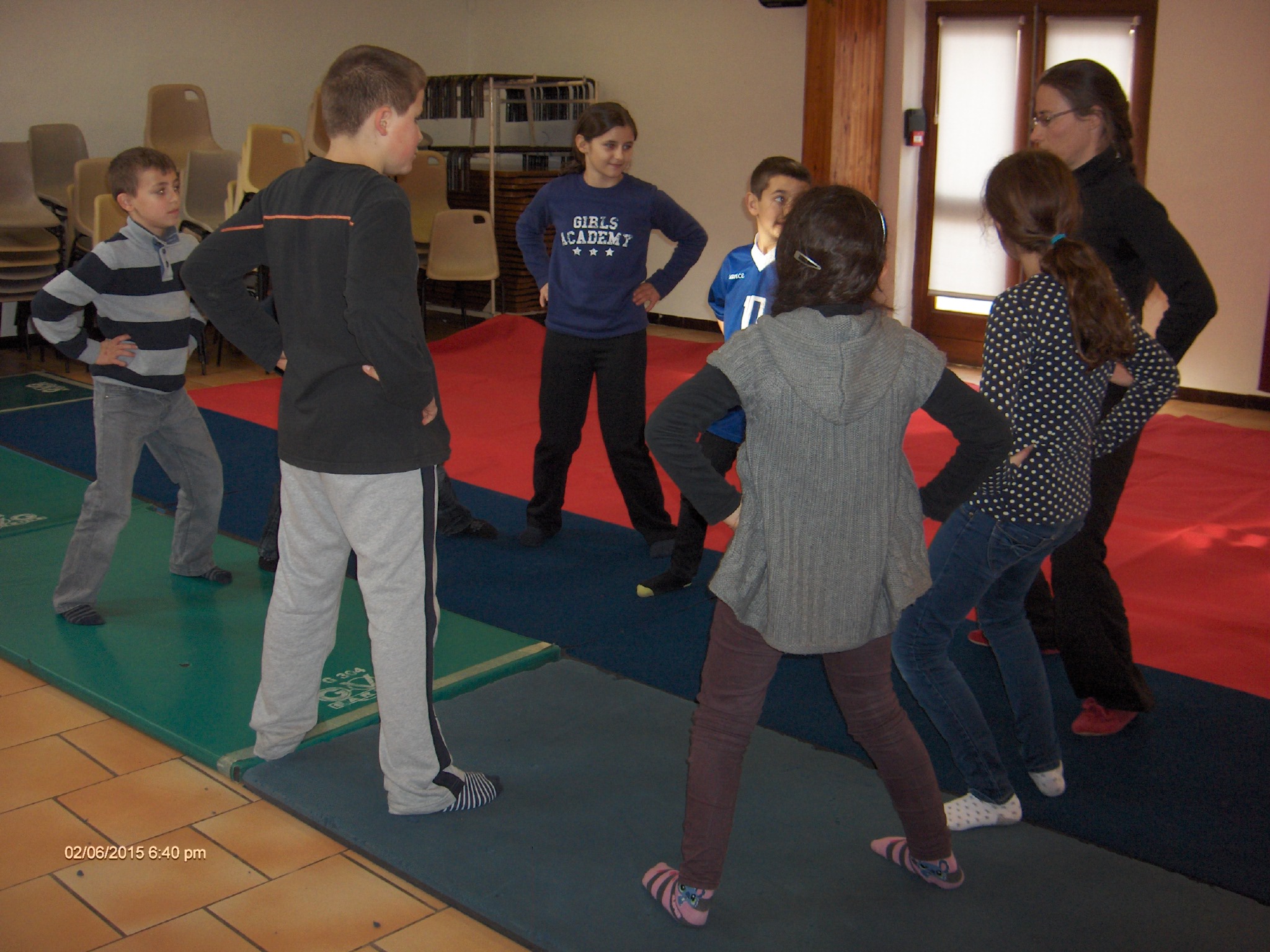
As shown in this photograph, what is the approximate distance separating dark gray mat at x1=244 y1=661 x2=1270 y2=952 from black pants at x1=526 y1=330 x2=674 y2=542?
4.47ft

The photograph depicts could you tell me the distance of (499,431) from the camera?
5699 millimetres

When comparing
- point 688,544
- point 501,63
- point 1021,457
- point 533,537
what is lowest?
point 533,537

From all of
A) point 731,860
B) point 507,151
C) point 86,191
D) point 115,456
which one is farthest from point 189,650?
point 507,151

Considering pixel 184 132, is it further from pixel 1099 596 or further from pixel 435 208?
pixel 1099 596

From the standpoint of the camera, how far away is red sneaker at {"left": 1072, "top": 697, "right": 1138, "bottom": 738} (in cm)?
265

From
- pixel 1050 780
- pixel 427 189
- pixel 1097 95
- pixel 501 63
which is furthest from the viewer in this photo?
pixel 501 63

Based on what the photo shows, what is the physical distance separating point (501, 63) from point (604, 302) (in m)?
7.16

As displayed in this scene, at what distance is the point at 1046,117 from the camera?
8.39ft

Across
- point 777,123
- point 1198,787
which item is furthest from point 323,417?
point 777,123

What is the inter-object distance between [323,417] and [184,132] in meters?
7.00

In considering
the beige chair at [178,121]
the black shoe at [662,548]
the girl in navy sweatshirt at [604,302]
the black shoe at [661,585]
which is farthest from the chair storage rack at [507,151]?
the black shoe at [661,585]

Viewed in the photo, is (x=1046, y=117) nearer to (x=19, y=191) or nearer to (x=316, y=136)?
(x=316, y=136)
